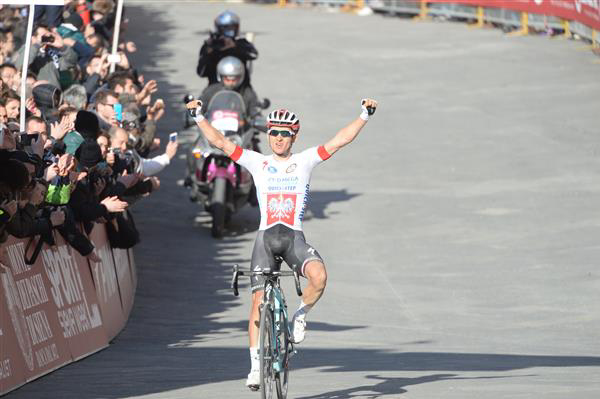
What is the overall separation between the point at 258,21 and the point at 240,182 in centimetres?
2259

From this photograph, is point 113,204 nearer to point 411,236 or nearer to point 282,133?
point 282,133

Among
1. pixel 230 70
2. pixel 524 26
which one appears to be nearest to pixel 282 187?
pixel 230 70

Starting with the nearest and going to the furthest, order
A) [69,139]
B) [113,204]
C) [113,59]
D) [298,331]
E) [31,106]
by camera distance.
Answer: [298,331], [113,204], [69,139], [31,106], [113,59]

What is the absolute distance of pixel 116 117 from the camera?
1761 centimetres

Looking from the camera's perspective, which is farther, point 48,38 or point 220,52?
point 220,52

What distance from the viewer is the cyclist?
11.9 metres

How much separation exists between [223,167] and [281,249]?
1032cm

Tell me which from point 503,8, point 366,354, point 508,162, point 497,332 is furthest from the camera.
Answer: point 503,8

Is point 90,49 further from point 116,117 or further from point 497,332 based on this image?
point 497,332

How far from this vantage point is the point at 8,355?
1210 centimetres

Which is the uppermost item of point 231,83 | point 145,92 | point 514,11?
point 514,11

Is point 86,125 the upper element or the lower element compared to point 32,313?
upper

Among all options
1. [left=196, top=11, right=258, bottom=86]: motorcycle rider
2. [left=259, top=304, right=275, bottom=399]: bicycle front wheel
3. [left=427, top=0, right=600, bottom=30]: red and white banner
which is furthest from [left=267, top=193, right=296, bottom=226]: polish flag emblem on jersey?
[left=427, top=0, right=600, bottom=30]: red and white banner

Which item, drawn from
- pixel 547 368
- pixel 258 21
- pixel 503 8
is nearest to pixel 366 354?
pixel 547 368
